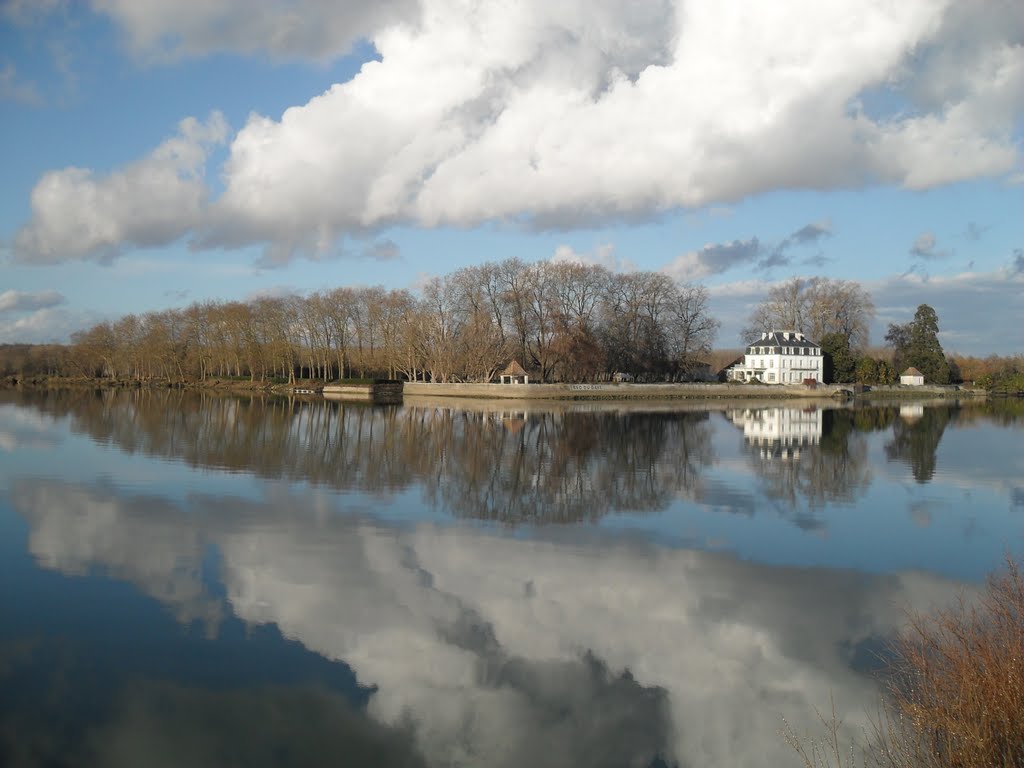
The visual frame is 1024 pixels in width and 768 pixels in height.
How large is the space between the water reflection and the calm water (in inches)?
1.4

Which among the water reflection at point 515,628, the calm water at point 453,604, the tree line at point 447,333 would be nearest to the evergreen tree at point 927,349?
the tree line at point 447,333

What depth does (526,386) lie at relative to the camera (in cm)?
6581

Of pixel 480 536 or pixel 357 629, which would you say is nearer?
pixel 357 629

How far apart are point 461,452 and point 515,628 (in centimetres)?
1752

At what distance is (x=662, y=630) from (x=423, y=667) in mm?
2843

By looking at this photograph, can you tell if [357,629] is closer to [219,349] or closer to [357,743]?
[357,743]

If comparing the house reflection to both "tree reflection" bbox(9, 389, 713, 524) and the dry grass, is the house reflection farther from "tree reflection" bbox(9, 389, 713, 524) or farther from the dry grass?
the dry grass

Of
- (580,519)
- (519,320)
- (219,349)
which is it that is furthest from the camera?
(219,349)

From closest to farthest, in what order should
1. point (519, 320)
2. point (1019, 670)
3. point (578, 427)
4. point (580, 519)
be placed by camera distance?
1. point (1019, 670)
2. point (580, 519)
3. point (578, 427)
4. point (519, 320)

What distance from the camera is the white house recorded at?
9006 centimetres

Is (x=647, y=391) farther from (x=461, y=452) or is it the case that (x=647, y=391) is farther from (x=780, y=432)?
(x=461, y=452)

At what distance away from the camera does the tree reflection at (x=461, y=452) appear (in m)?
17.9

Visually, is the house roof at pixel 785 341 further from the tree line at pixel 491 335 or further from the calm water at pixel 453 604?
the calm water at pixel 453 604

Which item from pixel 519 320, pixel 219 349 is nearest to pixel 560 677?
pixel 519 320
